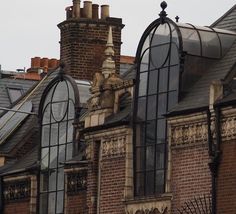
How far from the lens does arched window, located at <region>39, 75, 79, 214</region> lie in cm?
5556

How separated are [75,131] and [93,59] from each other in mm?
7609

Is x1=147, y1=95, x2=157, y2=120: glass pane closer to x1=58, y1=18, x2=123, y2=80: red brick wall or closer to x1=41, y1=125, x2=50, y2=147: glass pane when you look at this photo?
x1=41, y1=125, x2=50, y2=147: glass pane

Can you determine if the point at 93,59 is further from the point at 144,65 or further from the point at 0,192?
the point at 144,65

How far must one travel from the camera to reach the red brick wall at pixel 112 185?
166 feet

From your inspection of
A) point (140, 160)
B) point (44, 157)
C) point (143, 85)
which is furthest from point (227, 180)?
point (44, 157)

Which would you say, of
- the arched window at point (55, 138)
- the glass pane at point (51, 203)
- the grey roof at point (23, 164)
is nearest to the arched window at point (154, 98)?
the arched window at point (55, 138)

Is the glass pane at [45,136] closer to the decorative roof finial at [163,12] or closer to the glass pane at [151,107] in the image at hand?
the glass pane at [151,107]

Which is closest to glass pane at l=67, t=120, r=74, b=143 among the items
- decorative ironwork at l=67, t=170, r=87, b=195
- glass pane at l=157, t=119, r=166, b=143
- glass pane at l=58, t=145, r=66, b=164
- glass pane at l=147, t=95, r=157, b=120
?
glass pane at l=58, t=145, r=66, b=164

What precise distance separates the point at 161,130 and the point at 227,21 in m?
5.21

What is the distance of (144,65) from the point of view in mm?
51062

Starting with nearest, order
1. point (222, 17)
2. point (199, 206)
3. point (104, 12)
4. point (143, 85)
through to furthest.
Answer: point (199, 206) < point (143, 85) < point (222, 17) < point (104, 12)

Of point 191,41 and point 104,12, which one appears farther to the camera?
point 104,12

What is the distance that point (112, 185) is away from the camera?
51156 millimetres

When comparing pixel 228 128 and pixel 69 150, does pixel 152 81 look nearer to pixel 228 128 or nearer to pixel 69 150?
pixel 228 128
